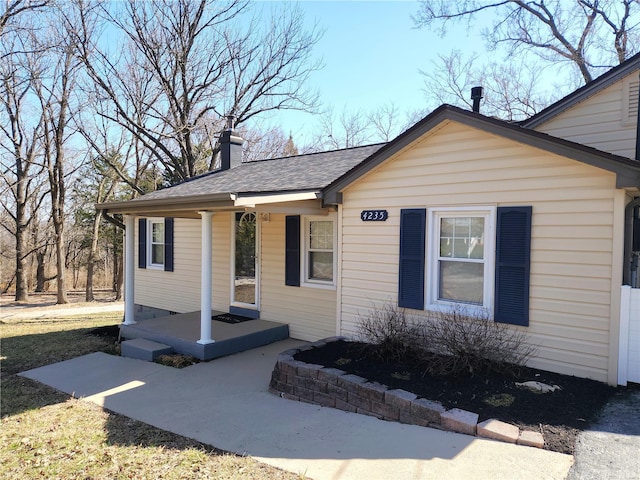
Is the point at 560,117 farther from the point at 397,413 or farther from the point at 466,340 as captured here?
the point at 397,413

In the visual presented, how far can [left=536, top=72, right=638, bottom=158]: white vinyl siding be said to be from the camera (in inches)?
267

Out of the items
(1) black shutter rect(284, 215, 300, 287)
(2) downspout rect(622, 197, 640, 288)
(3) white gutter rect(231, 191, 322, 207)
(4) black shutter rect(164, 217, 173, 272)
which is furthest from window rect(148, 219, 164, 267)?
(2) downspout rect(622, 197, 640, 288)

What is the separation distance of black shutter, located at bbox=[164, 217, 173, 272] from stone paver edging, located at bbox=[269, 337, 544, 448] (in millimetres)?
6404

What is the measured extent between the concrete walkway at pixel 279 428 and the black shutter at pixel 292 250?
1838 mm

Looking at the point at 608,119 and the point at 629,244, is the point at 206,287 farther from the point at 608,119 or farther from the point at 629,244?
the point at 608,119

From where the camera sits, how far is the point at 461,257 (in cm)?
566

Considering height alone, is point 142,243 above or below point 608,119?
below

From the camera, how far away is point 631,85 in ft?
22.2

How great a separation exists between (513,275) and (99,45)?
15471mm

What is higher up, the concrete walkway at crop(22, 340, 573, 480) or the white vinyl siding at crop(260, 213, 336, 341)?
the white vinyl siding at crop(260, 213, 336, 341)

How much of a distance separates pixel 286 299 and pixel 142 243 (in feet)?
19.1

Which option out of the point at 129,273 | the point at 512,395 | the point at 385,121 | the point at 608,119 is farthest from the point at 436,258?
the point at 385,121

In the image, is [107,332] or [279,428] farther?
[107,332]

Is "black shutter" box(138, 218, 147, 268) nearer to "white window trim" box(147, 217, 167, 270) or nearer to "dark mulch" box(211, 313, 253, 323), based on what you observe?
"white window trim" box(147, 217, 167, 270)
